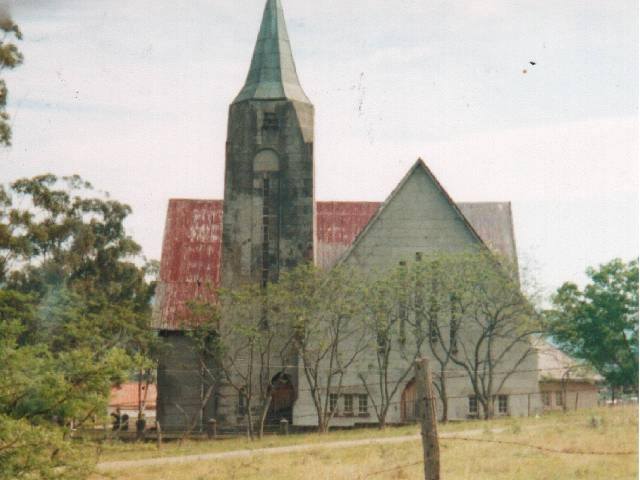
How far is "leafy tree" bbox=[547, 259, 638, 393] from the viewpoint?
36750mm

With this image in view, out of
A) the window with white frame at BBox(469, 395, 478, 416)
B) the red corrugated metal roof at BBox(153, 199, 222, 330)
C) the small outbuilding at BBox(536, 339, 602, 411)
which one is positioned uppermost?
the red corrugated metal roof at BBox(153, 199, 222, 330)

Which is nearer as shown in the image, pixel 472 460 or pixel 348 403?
pixel 472 460

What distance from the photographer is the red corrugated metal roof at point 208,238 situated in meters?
42.8

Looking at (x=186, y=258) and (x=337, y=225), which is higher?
(x=337, y=225)

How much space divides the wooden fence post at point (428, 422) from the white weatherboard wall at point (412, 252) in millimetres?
25806

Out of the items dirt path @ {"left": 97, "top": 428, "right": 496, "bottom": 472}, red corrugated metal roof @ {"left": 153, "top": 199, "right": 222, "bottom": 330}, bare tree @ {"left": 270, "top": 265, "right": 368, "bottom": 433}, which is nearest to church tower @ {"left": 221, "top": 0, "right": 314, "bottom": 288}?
red corrugated metal roof @ {"left": 153, "top": 199, "right": 222, "bottom": 330}

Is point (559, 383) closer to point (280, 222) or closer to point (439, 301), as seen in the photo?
point (439, 301)

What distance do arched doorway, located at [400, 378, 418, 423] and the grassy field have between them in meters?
11.6

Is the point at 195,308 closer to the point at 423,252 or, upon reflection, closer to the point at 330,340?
the point at 330,340

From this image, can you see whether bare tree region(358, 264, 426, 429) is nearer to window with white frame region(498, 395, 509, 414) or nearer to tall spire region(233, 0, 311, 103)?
window with white frame region(498, 395, 509, 414)

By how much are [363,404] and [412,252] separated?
7.25m

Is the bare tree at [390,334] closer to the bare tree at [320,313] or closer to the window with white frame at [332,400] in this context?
the bare tree at [320,313]

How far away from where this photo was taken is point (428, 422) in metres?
12.0

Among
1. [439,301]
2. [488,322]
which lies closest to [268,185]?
[439,301]
